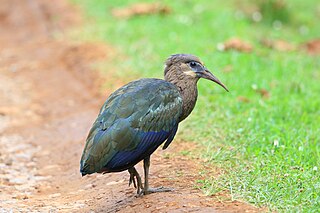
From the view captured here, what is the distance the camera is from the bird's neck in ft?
18.7

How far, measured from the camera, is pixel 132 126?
5293mm

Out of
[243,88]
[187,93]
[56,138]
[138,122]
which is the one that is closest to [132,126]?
[138,122]

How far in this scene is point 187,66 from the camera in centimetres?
582

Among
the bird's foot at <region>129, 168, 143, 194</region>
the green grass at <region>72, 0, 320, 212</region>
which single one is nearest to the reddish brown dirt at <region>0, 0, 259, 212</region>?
the bird's foot at <region>129, 168, 143, 194</region>

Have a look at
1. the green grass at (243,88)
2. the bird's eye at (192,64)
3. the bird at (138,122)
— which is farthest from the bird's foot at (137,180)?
the bird's eye at (192,64)

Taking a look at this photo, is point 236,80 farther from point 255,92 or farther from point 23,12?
point 23,12

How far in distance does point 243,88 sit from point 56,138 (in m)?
2.59

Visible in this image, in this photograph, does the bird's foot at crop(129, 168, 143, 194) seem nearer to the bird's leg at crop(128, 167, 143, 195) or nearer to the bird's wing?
the bird's leg at crop(128, 167, 143, 195)

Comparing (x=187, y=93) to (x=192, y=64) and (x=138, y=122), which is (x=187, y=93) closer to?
(x=192, y=64)

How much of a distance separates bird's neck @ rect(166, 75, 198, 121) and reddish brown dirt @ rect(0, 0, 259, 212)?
642 mm

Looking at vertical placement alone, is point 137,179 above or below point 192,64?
below

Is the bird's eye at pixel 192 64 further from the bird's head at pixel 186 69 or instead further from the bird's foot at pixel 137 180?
the bird's foot at pixel 137 180

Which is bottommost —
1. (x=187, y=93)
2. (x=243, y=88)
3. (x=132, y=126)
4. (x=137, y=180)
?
(x=137, y=180)

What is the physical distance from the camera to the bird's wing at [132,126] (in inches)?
205
